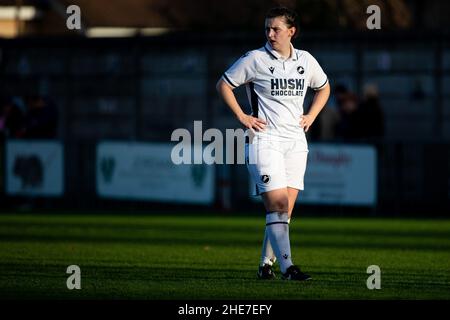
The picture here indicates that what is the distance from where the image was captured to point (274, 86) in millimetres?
11539

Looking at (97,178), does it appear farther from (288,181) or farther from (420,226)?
(288,181)

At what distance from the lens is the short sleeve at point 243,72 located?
11.6m

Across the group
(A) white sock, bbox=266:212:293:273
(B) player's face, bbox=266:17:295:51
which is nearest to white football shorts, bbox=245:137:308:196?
(A) white sock, bbox=266:212:293:273

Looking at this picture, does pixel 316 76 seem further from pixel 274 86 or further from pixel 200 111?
pixel 200 111

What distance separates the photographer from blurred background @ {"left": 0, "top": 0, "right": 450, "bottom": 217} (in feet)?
74.6

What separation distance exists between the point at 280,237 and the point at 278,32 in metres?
1.74

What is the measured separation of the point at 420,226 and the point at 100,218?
5.20 metres

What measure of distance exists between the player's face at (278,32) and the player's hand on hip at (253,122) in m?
0.65

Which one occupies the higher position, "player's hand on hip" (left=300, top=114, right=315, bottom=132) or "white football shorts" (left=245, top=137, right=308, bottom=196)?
"player's hand on hip" (left=300, top=114, right=315, bottom=132)

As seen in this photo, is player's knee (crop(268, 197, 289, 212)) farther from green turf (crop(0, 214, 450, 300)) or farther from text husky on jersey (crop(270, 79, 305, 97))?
text husky on jersey (crop(270, 79, 305, 97))

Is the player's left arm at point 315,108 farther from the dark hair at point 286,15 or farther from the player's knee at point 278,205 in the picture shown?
the dark hair at point 286,15

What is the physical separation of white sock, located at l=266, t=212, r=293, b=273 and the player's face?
145 cm

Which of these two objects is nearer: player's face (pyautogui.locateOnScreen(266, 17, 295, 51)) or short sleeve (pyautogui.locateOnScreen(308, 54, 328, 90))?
player's face (pyautogui.locateOnScreen(266, 17, 295, 51))

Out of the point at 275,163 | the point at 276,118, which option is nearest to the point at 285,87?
the point at 276,118
